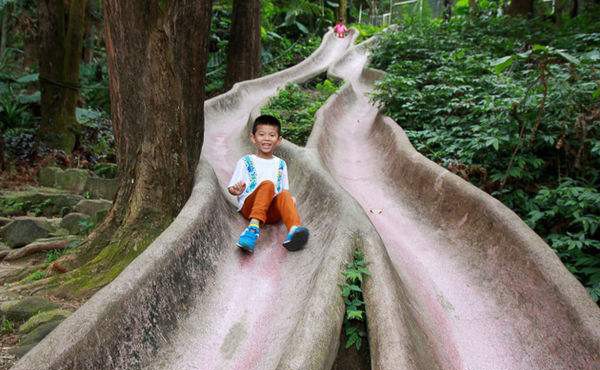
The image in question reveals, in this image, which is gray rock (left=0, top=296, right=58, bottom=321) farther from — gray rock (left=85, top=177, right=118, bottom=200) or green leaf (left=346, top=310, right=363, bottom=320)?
gray rock (left=85, top=177, right=118, bottom=200)

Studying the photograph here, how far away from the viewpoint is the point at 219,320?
3.61 m

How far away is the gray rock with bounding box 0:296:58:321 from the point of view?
3768 mm

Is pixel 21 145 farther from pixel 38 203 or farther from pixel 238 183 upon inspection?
pixel 238 183

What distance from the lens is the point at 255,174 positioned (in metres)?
5.21

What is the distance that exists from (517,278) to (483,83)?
482 centimetres

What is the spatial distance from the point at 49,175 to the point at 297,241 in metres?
6.19

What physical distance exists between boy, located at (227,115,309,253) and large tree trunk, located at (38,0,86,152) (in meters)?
5.87

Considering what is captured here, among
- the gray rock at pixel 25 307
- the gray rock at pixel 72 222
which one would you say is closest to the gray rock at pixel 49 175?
the gray rock at pixel 72 222

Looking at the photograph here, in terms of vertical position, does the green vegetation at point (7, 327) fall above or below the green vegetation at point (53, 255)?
above

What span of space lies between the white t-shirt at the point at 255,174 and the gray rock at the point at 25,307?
2.00 m

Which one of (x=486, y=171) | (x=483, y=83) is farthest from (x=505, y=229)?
(x=483, y=83)

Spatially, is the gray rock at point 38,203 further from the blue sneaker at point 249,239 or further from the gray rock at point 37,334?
the gray rock at point 37,334

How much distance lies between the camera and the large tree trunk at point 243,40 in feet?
41.4

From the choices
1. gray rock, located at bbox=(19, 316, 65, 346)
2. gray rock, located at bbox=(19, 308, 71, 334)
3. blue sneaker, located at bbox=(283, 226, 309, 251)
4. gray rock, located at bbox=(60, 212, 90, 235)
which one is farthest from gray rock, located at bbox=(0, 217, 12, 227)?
blue sneaker, located at bbox=(283, 226, 309, 251)
